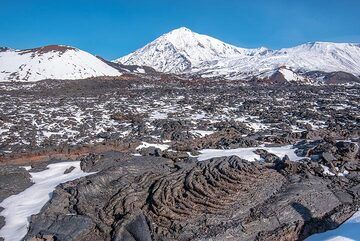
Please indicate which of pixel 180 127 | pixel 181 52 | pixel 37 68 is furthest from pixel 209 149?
pixel 181 52

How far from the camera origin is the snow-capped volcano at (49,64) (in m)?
48.4

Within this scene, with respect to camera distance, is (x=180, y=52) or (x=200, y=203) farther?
(x=180, y=52)

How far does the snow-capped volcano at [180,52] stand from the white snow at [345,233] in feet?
388

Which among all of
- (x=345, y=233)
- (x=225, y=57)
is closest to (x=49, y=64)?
(x=345, y=233)

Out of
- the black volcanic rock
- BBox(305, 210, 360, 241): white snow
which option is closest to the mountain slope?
the black volcanic rock

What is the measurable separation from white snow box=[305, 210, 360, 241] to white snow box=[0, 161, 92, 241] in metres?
6.71

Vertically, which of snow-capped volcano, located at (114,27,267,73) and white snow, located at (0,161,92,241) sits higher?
snow-capped volcano, located at (114,27,267,73)

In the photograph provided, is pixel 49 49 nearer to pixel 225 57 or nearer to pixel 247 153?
pixel 247 153

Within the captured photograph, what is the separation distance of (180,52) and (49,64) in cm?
10046

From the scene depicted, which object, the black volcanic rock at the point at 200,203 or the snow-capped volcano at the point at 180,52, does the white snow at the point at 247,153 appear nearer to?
the black volcanic rock at the point at 200,203

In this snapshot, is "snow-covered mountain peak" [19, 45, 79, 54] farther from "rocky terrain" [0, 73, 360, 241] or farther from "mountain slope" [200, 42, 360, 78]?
"mountain slope" [200, 42, 360, 78]

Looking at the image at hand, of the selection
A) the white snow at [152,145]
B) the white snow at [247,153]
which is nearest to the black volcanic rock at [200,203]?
the white snow at [247,153]

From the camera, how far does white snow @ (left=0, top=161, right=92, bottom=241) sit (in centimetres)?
1048

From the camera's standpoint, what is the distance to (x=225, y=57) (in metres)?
138
